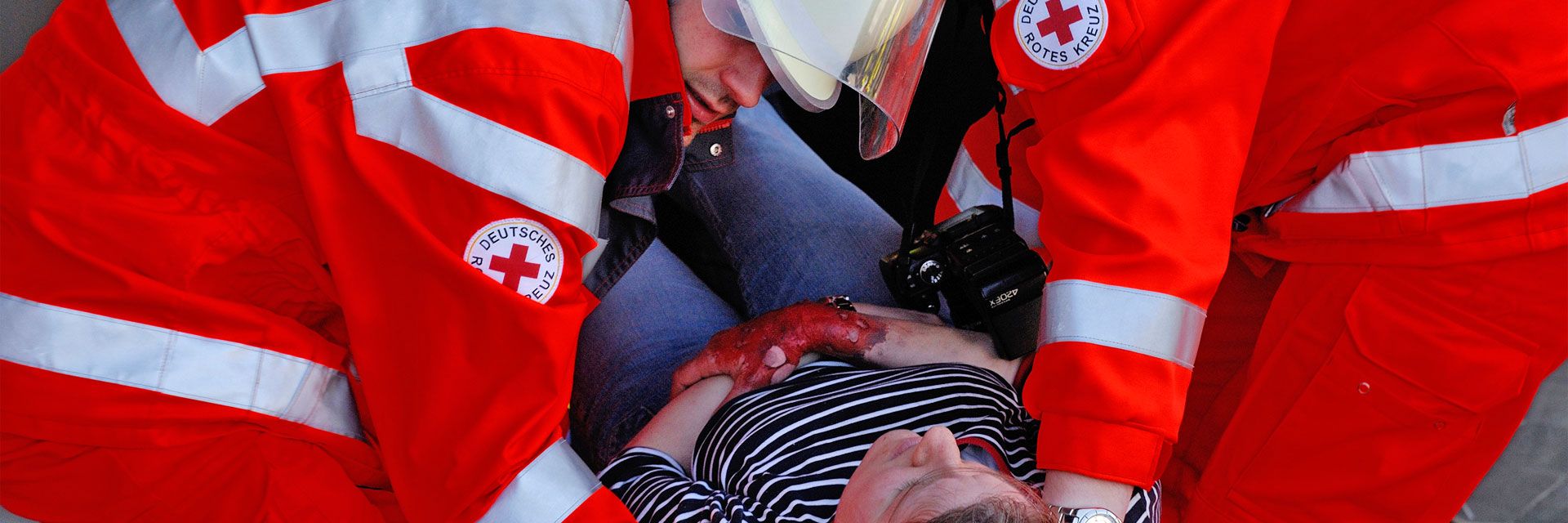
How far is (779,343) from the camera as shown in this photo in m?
1.83

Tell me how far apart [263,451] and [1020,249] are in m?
1.23

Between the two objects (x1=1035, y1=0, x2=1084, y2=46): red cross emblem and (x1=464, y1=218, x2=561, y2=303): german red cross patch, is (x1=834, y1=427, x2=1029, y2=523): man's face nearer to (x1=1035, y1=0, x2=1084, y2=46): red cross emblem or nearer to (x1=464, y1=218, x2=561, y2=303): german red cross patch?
(x1=464, y1=218, x2=561, y2=303): german red cross patch

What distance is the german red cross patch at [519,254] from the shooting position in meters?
1.31

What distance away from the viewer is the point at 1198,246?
1.46m

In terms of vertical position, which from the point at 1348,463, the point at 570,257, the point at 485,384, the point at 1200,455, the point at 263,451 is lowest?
the point at 1200,455

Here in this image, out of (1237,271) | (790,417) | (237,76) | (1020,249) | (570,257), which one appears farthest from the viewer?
(1237,271)

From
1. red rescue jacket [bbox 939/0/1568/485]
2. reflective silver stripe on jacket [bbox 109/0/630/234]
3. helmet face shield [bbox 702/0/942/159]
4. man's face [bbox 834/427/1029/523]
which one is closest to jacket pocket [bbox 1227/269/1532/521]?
red rescue jacket [bbox 939/0/1568/485]

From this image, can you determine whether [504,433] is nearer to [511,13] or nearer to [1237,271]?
[511,13]

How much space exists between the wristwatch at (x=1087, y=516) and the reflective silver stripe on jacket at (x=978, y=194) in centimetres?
66

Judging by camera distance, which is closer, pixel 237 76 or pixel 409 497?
pixel 237 76

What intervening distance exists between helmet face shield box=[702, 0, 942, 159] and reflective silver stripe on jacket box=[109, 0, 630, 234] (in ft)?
0.66

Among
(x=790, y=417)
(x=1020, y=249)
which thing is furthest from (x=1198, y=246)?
(x=790, y=417)

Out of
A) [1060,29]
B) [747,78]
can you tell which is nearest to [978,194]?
[1060,29]

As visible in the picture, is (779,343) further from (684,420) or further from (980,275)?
(980,275)
